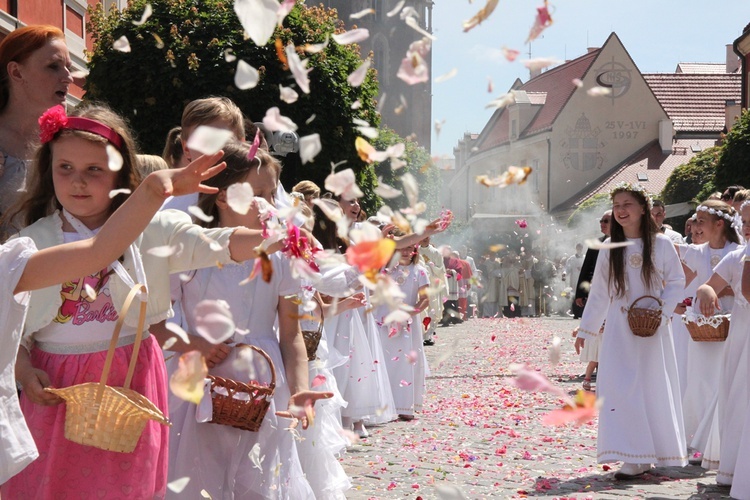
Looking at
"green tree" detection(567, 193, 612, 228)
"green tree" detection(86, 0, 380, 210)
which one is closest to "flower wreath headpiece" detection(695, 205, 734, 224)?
"green tree" detection(86, 0, 380, 210)

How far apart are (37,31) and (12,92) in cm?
30

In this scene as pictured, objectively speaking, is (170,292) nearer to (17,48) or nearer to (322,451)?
(17,48)

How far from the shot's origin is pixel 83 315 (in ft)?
11.8

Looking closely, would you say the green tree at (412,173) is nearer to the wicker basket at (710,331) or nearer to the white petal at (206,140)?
the wicker basket at (710,331)

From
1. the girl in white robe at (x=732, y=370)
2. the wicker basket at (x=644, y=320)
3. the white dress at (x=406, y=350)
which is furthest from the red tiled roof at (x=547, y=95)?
the girl in white robe at (x=732, y=370)

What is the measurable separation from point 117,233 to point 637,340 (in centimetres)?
567

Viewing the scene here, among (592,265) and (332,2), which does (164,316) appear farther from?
(332,2)

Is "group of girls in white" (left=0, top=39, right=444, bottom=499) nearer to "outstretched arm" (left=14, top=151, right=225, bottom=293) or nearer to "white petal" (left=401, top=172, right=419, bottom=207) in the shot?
"outstretched arm" (left=14, top=151, right=225, bottom=293)

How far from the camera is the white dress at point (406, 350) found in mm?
11250

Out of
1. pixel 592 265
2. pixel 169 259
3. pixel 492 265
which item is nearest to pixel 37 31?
pixel 169 259

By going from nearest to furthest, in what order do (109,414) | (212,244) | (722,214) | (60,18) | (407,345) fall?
(109,414) → (212,244) → (722,214) → (407,345) → (60,18)

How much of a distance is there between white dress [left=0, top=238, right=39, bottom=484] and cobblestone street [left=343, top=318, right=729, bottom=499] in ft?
3.67

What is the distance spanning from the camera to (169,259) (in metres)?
3.78

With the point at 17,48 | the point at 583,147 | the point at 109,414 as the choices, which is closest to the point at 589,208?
the point at 583,147
